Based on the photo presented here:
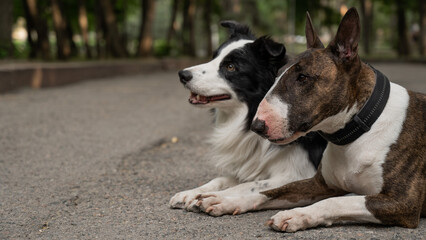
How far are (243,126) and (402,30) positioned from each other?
26.9 m

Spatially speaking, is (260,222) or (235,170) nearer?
(260,222)

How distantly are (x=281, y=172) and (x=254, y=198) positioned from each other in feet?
1.54

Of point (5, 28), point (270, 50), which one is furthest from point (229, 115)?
point (5, 28)

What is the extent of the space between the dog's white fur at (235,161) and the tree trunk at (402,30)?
2584 cm

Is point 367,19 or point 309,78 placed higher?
point 309,78

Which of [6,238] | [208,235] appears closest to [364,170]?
[208,235]

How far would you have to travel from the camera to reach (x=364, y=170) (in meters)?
3.33

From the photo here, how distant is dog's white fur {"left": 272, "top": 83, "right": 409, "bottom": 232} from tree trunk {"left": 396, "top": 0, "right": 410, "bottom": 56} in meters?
26.7

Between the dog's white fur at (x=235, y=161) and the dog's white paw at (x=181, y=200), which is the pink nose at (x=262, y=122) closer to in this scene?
the dog's white fur at (x=235, y=161)

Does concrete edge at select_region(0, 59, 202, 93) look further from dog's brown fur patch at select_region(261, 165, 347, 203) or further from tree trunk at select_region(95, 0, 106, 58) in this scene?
dog's brown fur patch at select_region(261, 165, 347, 203)

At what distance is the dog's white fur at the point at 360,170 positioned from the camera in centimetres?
329

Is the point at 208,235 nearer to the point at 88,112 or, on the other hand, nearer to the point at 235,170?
the point at 235,170

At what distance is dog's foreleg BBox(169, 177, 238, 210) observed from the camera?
402 centimetres

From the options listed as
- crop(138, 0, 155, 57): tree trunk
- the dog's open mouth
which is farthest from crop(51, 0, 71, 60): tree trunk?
the dog's open mouth
